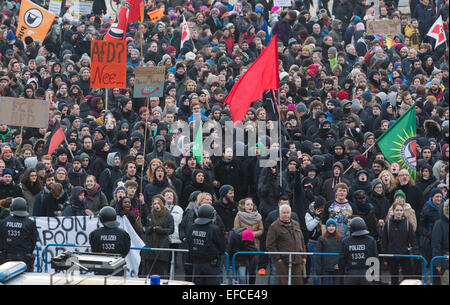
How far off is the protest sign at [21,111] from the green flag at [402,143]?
5757 millimetres

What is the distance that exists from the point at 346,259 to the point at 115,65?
7.13 meters

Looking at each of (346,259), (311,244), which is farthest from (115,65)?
(346,259)

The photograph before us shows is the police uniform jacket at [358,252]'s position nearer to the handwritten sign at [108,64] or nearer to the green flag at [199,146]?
the green flag at [199,146]

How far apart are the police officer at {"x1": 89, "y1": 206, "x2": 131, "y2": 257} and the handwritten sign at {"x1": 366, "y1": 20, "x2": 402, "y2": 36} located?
42.6 ft

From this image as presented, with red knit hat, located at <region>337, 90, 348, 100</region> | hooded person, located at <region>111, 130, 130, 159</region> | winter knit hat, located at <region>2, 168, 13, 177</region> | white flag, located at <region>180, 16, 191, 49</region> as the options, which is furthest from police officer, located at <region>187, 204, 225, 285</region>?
white flag, located at <region>180, 16, 191, 49</region>

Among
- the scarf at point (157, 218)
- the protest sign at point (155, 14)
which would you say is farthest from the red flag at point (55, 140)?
the protest sign at point (155, 14)

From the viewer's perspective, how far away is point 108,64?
1736 cm

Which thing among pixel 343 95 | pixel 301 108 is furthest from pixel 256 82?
pixel 343 95

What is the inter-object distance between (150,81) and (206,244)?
4909 millimetres

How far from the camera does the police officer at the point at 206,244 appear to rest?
A: 1223 centimetres

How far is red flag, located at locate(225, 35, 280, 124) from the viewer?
15.1 meters

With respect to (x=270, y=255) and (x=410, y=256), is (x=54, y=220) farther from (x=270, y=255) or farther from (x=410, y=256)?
(x=410, y=256)

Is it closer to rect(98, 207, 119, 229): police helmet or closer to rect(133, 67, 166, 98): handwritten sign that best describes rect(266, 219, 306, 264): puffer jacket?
rect(98, 207, 119, 229): police helmet

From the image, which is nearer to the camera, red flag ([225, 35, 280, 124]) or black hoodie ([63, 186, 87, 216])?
black hoodie ([63, 186, 87, 216])
